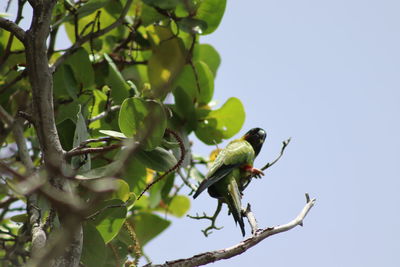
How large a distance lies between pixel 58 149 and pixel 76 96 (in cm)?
90

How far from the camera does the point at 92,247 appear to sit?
199 centimetres

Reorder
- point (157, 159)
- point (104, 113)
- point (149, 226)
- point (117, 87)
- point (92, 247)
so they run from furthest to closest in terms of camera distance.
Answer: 1. point (149, 226)
2. point (117, 87)
3. point (104, 113)
4. point (157, 159)
5. point (92, 247)

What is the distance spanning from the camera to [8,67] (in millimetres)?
2771

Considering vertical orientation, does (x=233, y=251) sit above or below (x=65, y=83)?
below

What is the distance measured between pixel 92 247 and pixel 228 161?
1.01m

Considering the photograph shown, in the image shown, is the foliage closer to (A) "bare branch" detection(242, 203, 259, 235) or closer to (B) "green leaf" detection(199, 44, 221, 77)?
(B) "green leaf" detection(199, 44, 221, 77)

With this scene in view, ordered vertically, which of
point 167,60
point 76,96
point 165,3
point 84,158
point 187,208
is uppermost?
point 165,3

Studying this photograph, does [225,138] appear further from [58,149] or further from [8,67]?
[58,149]

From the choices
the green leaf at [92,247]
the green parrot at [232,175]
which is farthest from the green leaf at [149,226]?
the green leaf at [92,247]

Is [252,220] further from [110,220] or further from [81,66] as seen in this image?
[81,66]

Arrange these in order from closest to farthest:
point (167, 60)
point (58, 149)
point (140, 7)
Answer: point (58, 149) < point (167, 60) < point (140, 7)

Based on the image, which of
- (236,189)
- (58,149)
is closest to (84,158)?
(58,149)

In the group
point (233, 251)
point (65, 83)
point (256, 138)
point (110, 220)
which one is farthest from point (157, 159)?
point (256, 138)

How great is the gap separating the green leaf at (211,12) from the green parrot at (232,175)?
565 millimetres
